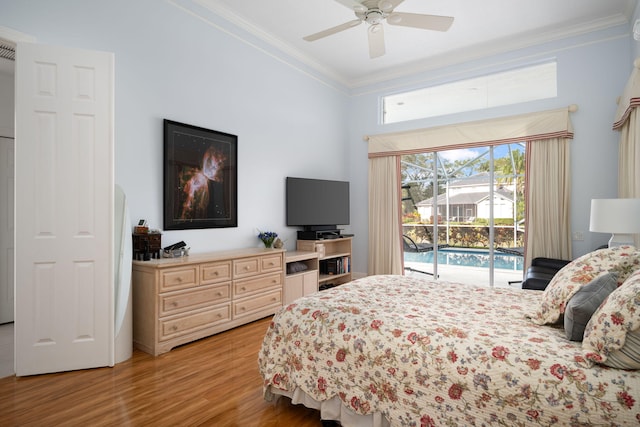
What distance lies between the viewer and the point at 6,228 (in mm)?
3865

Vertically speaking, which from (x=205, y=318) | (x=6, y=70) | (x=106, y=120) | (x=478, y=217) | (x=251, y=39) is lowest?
(x=205, y=318)

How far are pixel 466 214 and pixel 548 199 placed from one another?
1052 millimetres

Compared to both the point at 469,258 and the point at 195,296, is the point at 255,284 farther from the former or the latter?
the point at 469,258

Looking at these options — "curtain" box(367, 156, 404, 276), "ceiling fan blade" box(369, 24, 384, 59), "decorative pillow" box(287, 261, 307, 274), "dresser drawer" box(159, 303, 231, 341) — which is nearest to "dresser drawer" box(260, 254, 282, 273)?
"decorative pillow" box(287, 261, 307, 274)

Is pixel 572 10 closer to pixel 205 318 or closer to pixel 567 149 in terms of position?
pixel 567 149

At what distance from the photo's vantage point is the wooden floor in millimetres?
1997

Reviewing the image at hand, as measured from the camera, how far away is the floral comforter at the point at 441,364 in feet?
4.39

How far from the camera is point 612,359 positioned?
53.9 inches

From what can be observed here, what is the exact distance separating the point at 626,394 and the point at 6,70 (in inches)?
211

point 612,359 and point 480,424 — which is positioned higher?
point 612,359

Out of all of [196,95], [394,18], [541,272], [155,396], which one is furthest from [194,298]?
[541,272]

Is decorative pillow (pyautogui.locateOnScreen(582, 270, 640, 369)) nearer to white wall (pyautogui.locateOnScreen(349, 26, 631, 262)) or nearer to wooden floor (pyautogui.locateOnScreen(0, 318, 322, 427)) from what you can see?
wooden floor (pyautogui.locateOnScreen(0, 318, 322, 427))

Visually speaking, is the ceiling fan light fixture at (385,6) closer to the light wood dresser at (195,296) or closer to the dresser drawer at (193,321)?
the light wood dresser at (195,296)

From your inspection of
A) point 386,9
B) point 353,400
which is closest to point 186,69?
point 386,9
